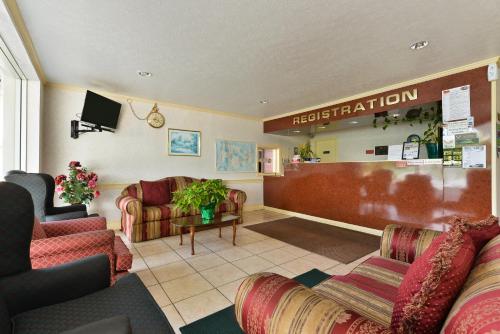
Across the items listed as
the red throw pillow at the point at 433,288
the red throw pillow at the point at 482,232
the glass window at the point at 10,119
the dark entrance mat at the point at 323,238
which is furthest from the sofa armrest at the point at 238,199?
the red throw pillow at the point at 433,288

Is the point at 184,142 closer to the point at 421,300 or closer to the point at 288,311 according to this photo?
the point at 288,311

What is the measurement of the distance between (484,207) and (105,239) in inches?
163

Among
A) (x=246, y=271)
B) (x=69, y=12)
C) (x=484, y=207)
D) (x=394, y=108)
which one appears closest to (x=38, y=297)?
(x=246, y=271)

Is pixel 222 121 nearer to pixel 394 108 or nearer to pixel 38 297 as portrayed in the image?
pixel 394 108

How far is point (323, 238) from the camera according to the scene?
3.62 meters

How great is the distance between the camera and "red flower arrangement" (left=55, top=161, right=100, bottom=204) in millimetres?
3389

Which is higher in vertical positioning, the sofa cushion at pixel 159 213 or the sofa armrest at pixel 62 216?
the sofa armrest at pixel 62 216

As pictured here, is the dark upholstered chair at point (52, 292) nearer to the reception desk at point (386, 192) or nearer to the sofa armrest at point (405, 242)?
the sofa armrest at point (405, 242)

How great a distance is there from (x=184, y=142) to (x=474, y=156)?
476cm

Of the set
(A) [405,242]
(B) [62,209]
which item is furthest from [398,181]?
(B) [62,209]

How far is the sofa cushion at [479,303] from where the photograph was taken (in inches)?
18.3

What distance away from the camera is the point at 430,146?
3.52 m

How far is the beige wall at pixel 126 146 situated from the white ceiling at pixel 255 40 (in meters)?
0.58

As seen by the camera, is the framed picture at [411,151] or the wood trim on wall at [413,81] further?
the framed picture at [411,151]
